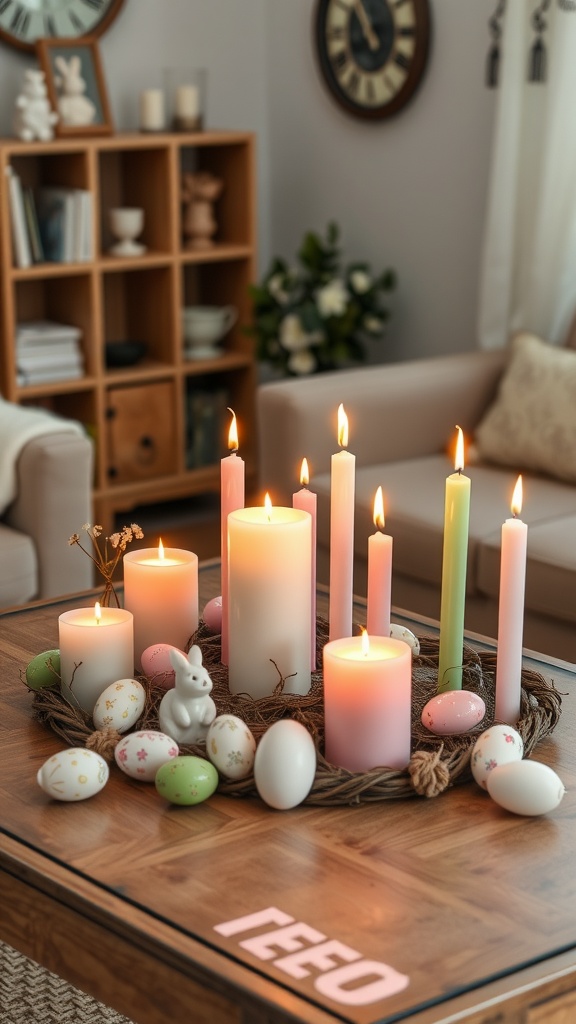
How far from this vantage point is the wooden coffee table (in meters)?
1.04

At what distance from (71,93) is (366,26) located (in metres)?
0.87

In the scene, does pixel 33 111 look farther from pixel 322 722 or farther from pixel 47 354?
pixel 322 722

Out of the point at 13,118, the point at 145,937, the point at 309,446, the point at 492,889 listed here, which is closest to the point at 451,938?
the point at 492,889

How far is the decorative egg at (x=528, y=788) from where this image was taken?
1.30 meters

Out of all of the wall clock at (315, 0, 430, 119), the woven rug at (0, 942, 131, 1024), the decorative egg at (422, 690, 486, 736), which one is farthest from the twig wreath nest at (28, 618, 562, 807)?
the wall clock at (315, 0, 430, 119)

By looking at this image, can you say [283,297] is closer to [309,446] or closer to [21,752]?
[309,446]

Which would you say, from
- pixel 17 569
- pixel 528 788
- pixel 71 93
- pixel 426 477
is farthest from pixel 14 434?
pixel 528 788

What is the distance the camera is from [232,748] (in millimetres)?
1345

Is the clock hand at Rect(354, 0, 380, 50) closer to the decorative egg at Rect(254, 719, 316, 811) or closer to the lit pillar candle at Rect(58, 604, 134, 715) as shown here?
the lit pillar candle at Rect(58, 604, 134, 715)

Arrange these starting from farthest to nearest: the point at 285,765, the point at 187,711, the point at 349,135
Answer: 1. the point at 349,135
2. the point at 187,711
3. the point at 285,765

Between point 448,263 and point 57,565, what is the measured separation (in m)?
1.74

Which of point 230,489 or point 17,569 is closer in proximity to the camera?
point 230,489

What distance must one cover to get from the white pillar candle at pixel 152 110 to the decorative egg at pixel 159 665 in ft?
8.88

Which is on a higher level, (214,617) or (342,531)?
(342,531)
